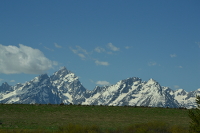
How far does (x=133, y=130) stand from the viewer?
38.9 m

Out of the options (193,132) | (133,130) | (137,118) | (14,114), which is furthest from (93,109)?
(193,132)

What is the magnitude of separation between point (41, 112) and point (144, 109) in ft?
82.3

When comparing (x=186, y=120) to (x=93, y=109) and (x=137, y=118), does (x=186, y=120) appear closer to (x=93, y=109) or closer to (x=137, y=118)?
(x=137, y=118)

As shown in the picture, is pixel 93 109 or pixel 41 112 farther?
pixel 93 109

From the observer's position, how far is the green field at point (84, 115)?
5284 centimetres

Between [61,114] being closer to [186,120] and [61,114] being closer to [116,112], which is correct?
[116,112]

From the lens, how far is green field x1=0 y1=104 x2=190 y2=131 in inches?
2080

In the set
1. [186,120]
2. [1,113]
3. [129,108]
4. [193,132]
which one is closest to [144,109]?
[129,108]

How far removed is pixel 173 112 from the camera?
223ft

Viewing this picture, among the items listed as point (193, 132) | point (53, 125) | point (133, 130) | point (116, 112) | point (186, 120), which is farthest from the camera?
point (116, 112)

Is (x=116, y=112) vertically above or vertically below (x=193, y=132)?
above

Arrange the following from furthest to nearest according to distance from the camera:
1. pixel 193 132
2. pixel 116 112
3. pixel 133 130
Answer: pixel 116 112, pixel 133 130, pixel 193 132

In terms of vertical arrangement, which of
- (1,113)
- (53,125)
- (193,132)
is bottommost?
(193,132)

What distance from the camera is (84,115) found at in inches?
2431
